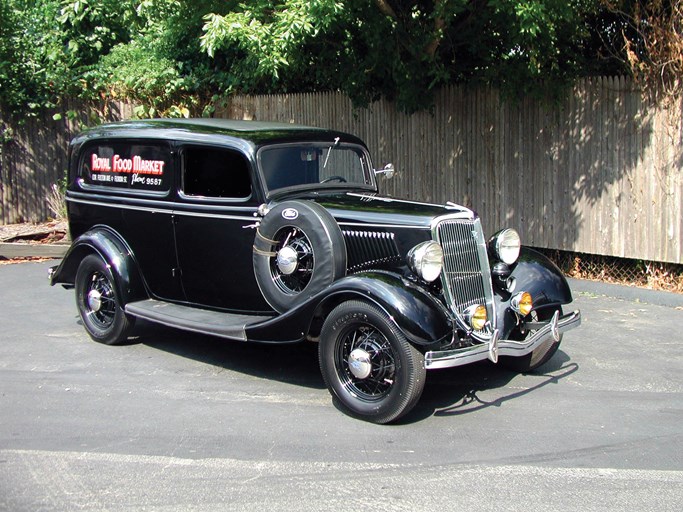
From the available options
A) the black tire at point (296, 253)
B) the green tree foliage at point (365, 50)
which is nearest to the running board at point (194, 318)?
the black tire at point (296, 253)

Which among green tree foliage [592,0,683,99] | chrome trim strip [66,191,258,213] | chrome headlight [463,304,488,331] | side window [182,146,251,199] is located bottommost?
chrome headlight [463,304,488,331]

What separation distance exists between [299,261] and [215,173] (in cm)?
122

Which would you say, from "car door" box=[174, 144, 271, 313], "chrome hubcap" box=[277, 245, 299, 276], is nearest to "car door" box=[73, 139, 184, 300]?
"car door" box=[174, 144, 271, 313]

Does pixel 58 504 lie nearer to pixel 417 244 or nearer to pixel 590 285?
pixel 417 244

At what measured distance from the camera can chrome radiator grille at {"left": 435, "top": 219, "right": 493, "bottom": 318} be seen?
5.41m

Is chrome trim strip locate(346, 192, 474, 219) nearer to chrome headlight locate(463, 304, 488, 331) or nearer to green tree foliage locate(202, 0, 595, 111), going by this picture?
chrome headlight locate(463, 304, 488, 331)

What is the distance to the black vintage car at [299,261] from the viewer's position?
5.12m

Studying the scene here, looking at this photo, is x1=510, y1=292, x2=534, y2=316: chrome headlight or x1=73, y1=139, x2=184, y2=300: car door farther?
x1=73, y1=139, x2=184, y2=300: car door

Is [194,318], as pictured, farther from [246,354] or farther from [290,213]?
[290,213]

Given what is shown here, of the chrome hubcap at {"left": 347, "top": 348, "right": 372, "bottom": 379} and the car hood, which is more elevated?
the car hood

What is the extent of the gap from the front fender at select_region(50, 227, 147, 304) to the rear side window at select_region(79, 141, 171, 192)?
472 mm

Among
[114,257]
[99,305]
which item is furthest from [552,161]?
[99,305]

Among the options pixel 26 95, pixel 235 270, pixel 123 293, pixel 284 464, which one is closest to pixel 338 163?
pixel 235 270

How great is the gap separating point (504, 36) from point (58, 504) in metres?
7.44
